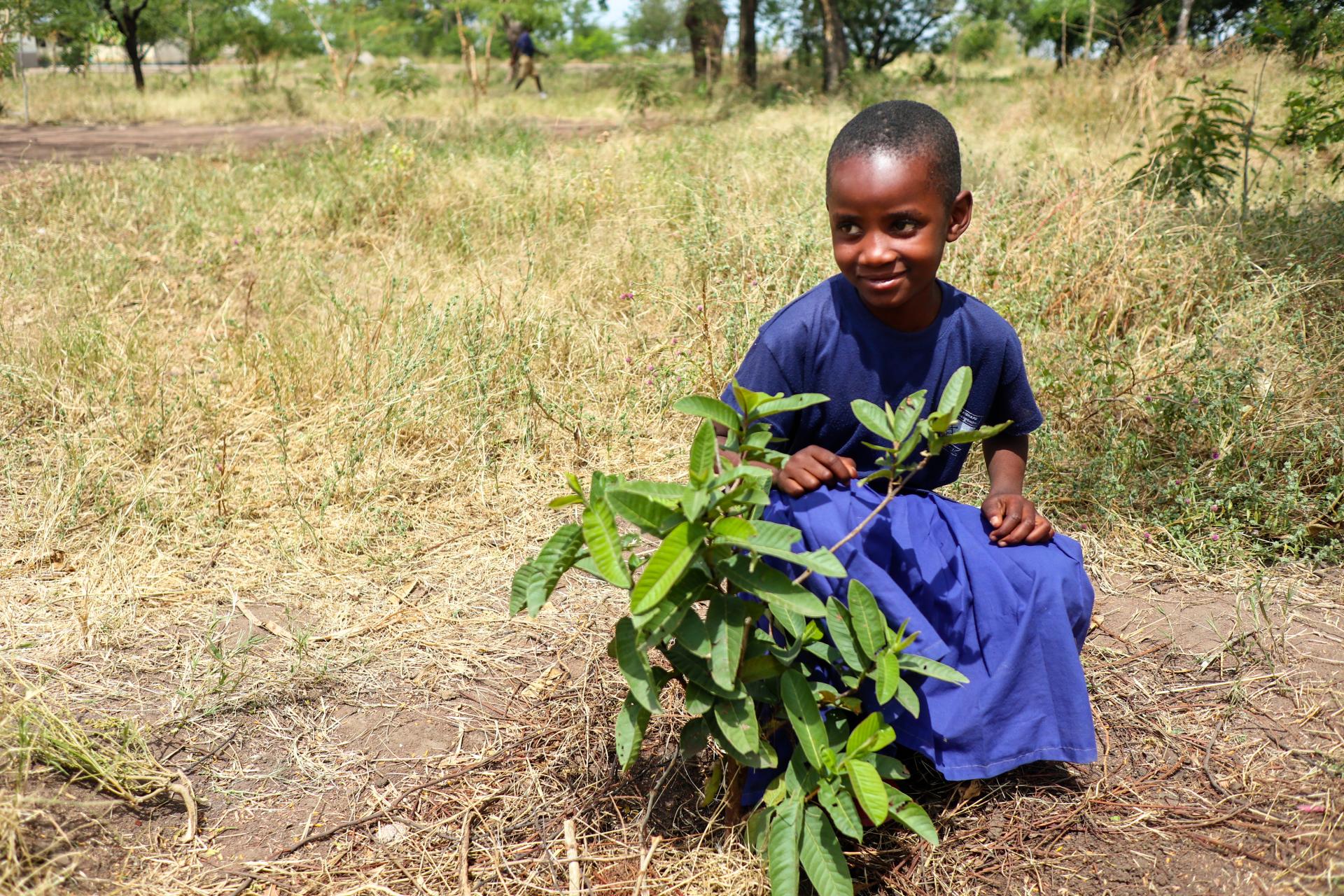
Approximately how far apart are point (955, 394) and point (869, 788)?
624 mm

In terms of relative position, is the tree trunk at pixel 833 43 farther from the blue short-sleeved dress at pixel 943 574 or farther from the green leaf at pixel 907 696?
the green leaf at pixel 907 696

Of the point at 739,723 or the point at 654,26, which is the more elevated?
the point at 654,26

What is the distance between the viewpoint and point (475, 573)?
109 inches

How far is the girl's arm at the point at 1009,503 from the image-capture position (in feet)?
5.89

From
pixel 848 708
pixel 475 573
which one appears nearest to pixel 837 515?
pixel 848 708

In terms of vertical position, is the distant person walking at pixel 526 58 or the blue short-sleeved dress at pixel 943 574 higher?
the distant person walking at pixel 526 58

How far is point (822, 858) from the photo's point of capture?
1588 mm

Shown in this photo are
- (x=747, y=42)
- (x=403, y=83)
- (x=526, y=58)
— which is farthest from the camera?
(x=526, y=58)

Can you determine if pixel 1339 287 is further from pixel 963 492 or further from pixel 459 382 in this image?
pixel 459 382

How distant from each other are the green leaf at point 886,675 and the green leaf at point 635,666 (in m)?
0.34

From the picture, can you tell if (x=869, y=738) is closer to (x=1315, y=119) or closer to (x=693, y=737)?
(x=693, y=737)

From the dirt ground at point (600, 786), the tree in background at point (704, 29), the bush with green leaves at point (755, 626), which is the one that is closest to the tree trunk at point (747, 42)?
the tree in background at point (704, 29)

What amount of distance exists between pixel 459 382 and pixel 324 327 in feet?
2.38

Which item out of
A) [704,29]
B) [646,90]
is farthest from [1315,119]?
[704,29]
